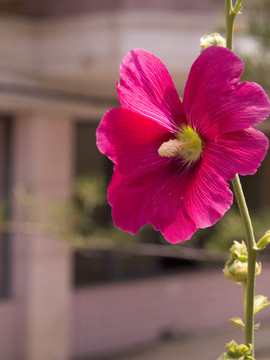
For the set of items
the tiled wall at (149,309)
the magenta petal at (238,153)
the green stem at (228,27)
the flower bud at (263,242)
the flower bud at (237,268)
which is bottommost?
the tiled wall at (149,309)

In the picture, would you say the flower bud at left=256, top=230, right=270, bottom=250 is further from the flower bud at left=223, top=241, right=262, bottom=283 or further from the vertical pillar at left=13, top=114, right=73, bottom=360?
the vertical pillar at left=13, top=114, right=73, bottom=360

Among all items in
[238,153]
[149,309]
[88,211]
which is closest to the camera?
[238,153]

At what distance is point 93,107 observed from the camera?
5184 millimetres

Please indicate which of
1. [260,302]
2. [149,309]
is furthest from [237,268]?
[149,309]

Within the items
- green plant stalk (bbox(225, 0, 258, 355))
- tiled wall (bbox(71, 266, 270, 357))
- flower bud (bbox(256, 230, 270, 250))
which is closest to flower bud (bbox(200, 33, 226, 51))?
green plant stalk (bbox(225, 0, 258, 355))

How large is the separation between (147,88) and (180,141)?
0.05 metres

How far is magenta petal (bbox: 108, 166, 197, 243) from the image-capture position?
0.48 metres

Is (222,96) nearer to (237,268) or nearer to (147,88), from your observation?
(147,88)

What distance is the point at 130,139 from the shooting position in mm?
509

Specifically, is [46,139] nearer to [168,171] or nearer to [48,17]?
[48,17]

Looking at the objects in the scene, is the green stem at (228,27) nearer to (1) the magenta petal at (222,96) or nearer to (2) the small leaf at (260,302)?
(1) the magenta petal at (222,96)

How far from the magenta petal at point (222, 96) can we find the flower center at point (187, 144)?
2cm

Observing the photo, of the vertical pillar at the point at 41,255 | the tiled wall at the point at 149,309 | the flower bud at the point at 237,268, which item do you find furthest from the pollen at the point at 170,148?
the tiled wall at the point at 149,309

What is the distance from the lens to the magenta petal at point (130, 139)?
1.59ft
